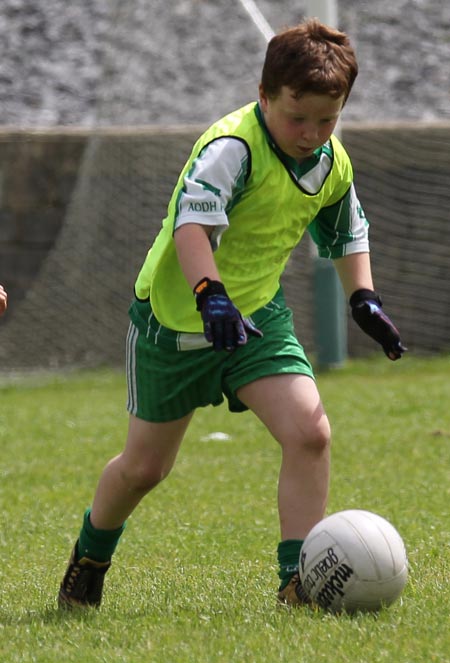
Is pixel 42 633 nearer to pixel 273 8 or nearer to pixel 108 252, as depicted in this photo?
pixel 108 252

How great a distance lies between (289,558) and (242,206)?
1.16 m

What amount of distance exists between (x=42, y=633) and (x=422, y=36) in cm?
1379

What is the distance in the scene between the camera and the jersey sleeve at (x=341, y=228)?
187 inches

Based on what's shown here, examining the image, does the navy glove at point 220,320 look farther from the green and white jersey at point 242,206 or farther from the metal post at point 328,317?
the metal post at point 328,317

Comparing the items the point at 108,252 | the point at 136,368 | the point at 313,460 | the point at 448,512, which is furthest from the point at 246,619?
the point at 108,252

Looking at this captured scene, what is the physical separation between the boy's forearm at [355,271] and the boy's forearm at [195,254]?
2.67 ft

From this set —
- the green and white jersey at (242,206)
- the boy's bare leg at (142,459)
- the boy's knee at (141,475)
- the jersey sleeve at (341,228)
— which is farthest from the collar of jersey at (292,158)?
the boy's knee at (141,475)

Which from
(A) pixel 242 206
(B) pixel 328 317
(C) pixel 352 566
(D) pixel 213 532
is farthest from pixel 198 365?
(B) pixel 328 317

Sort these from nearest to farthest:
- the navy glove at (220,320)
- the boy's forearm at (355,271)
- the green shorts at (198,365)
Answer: the navy glove at (220,320), the green shorts at (198,365), the boy's forearm at (355,271)

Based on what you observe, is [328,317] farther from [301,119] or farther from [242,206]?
[301,119]

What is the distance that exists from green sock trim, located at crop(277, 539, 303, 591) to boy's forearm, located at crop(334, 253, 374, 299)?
103cm

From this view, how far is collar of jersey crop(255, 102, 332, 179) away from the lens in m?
4.37

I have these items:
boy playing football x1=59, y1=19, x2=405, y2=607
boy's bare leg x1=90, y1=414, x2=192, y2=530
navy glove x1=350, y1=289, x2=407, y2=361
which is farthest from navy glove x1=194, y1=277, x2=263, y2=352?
→ navy glove x1=350, y1=289, x2=407, y2=361

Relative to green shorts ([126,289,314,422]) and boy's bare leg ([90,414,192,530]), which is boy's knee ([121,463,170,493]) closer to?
boy's bare leg ([90,414,192,530])
